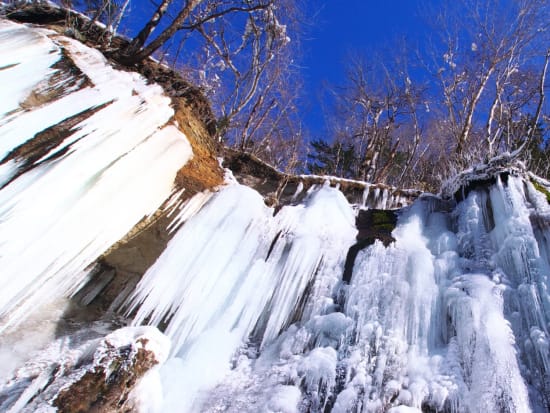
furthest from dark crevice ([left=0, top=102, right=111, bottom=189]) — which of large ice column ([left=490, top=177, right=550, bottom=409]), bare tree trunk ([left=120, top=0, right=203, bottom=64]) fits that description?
large ice column ([left=490, top=177, right=550, bottom=409])

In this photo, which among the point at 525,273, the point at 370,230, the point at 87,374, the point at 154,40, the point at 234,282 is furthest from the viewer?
the point at 154,40

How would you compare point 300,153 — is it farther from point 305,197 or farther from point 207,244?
point 207,244

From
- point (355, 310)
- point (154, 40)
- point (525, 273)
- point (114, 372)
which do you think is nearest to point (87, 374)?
point (114, 372)

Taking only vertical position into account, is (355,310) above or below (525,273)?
below

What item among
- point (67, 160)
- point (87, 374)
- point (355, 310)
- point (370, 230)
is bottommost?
point (87, 374)

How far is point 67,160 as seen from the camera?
3211mm

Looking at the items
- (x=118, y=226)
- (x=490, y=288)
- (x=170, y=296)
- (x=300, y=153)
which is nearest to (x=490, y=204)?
(x=490, y=288)

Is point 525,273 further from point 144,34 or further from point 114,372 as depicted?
point 144,34

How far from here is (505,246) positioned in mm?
3473

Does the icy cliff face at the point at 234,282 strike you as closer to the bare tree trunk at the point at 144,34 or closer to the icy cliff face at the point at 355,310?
the icy cliff face at the point at 355,310

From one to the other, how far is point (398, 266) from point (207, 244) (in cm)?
203

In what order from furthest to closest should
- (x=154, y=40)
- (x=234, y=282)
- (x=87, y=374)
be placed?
(x=154, y=40)
(x=234, y=282)
(x=87, y=374)

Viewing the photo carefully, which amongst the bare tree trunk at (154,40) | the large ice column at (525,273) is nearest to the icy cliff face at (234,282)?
the large ice column at (525,273)

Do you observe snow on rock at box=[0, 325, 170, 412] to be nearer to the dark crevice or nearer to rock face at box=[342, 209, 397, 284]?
the dark crevice
